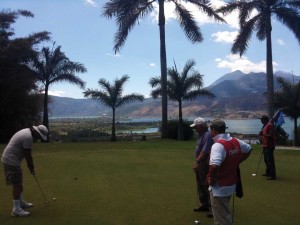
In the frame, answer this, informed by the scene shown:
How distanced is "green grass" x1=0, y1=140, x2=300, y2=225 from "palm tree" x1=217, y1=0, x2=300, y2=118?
19.0 metres

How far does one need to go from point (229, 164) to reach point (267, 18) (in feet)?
94.3

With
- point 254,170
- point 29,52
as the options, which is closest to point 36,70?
point 29,52

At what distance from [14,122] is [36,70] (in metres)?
5.23

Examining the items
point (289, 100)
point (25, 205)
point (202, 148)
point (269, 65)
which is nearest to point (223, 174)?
point (202, 148)

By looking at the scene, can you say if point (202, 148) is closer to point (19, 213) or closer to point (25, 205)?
point (19, 213)

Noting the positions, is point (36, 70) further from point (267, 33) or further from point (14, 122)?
point (267, 33)

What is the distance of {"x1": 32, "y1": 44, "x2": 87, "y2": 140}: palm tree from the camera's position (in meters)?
38.1

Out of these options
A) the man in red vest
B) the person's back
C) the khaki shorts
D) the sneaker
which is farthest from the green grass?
the man in red vest

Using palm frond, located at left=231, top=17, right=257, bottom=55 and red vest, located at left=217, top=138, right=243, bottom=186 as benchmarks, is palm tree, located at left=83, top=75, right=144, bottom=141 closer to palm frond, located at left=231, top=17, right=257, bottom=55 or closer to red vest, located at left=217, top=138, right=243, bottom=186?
palm frond, located at left=231, top=17, right=257, bottom=55

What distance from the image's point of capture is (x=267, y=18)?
32.2 meters

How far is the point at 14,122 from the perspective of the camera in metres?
37.3

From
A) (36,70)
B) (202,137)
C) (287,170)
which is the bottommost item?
(287,170)

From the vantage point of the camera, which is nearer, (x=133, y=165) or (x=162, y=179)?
(x=162, y=179)

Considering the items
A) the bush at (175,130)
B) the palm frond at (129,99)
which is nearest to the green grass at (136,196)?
the bush at (175,130)
